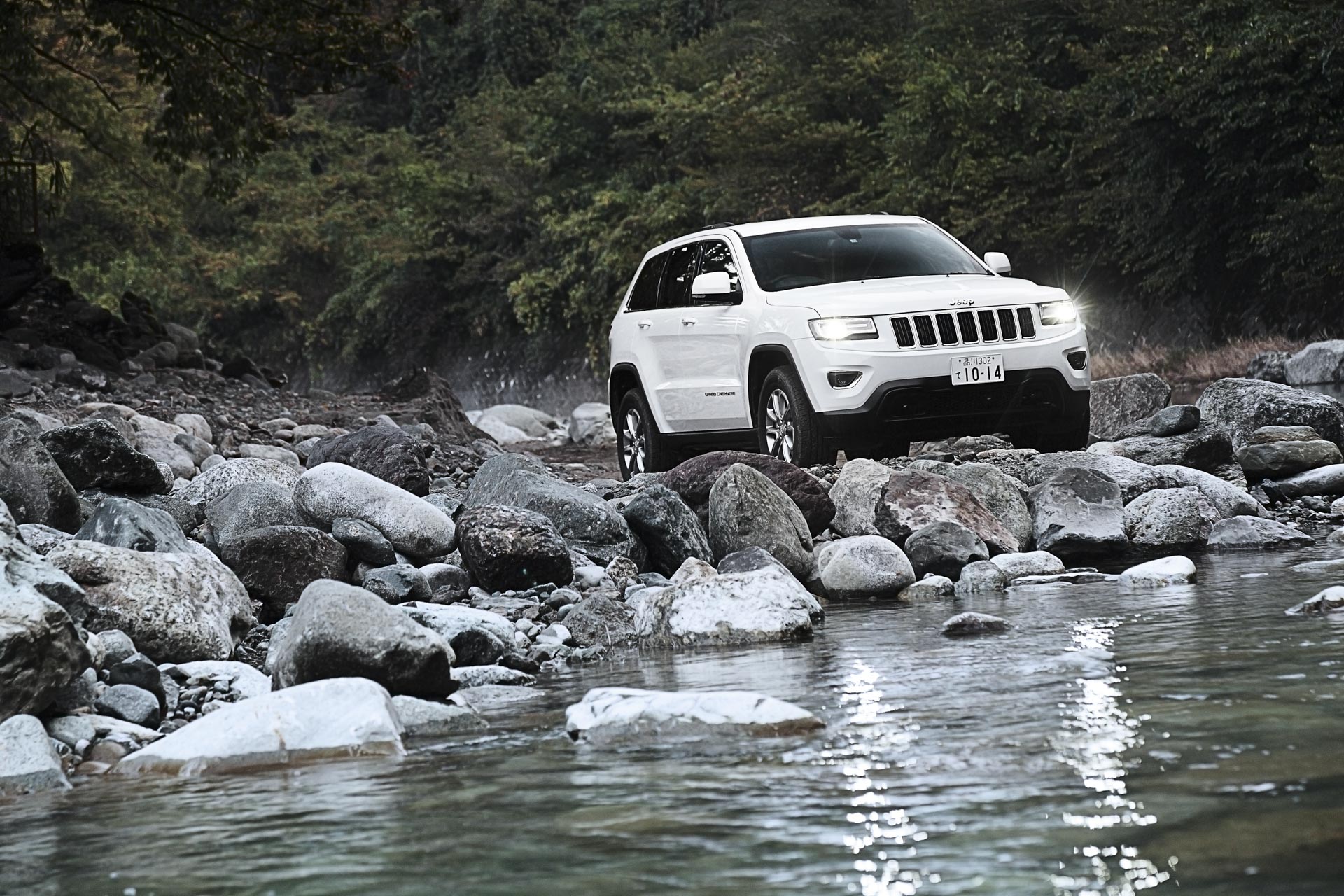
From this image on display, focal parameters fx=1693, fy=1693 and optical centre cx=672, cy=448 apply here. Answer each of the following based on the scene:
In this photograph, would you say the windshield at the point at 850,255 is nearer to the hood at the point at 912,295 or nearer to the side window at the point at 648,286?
the hood at the point at 912,295

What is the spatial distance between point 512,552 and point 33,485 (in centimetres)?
247

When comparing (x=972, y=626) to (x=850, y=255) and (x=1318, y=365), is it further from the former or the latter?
(x=1318, y=365)

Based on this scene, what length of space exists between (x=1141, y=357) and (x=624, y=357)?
58.6 ft

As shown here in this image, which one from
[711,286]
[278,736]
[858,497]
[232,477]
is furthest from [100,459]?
[278,736]

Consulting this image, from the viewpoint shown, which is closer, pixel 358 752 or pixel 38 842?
pixel 38 842

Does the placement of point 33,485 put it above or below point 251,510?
above

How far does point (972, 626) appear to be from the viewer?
22.6 ft

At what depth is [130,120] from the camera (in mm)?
40438

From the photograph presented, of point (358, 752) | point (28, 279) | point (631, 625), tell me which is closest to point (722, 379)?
point (631, 625)

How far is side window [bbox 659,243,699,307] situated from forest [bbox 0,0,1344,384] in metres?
7.67

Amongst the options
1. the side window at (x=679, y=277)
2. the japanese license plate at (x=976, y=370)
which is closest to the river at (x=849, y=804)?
the japanese license plate at (x=976, y=370)

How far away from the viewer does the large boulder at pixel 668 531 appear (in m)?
9.57

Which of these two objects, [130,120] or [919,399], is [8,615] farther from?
[130,120]

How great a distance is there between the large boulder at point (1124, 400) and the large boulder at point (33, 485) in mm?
9672
